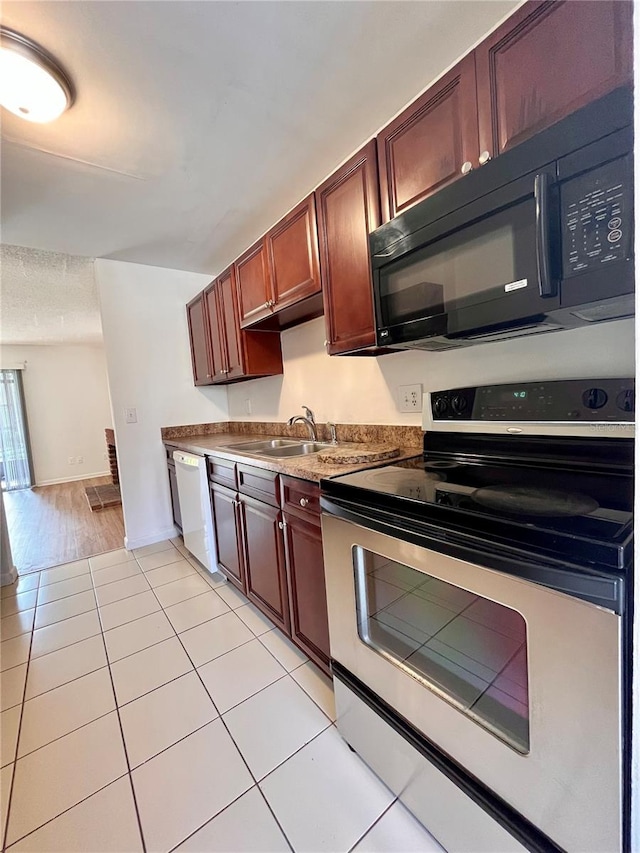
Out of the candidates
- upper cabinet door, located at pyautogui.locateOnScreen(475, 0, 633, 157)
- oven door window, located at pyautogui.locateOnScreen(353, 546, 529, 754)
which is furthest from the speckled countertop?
upper cabinet door, located at pyautogui.locateOnScreen(475, 0, 633, 157)

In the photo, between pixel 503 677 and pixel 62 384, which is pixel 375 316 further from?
pixel 62 384

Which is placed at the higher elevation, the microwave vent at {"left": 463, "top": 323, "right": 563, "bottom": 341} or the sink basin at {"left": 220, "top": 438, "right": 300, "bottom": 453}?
the microwave vent at {"left": 463, "top": 323, "right": 563, "bottom": 341}

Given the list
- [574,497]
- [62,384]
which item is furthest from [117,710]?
[62,384]

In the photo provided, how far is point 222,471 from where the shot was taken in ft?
6.97

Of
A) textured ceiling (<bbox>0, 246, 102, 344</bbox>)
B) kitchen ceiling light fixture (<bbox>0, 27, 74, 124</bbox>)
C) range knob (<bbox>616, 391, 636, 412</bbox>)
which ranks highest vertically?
textured ceiling (<bbox>0, 246, 102, 344</bbox>)

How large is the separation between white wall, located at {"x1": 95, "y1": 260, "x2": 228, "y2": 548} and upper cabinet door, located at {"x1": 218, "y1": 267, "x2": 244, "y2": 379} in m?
0.80

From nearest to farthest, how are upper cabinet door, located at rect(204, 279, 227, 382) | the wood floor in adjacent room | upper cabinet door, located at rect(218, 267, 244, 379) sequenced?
upper cabinet door, located at rect(218, 267, 244, 379), upper cabinet door, located at rect(204, 279, 227, 382), the wood floor in adjacent room

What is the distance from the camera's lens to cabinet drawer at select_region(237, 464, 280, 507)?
63.2 inches

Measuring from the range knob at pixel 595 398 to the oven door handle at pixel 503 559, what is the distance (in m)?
0.60

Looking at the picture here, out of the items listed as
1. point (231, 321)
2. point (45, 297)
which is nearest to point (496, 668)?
point (231, 321)

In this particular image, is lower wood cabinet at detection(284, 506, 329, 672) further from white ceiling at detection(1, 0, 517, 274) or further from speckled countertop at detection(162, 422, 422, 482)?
white ceiling at detection(1, 0, 517, 274)

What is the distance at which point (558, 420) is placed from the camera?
42.6 inches

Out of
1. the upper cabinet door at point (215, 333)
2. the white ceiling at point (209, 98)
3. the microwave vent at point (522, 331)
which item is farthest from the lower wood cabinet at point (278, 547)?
the white ceiling at point (209, 98)

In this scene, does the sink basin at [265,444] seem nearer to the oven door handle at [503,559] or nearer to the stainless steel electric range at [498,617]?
the stainless steel electric range at [498,617]
